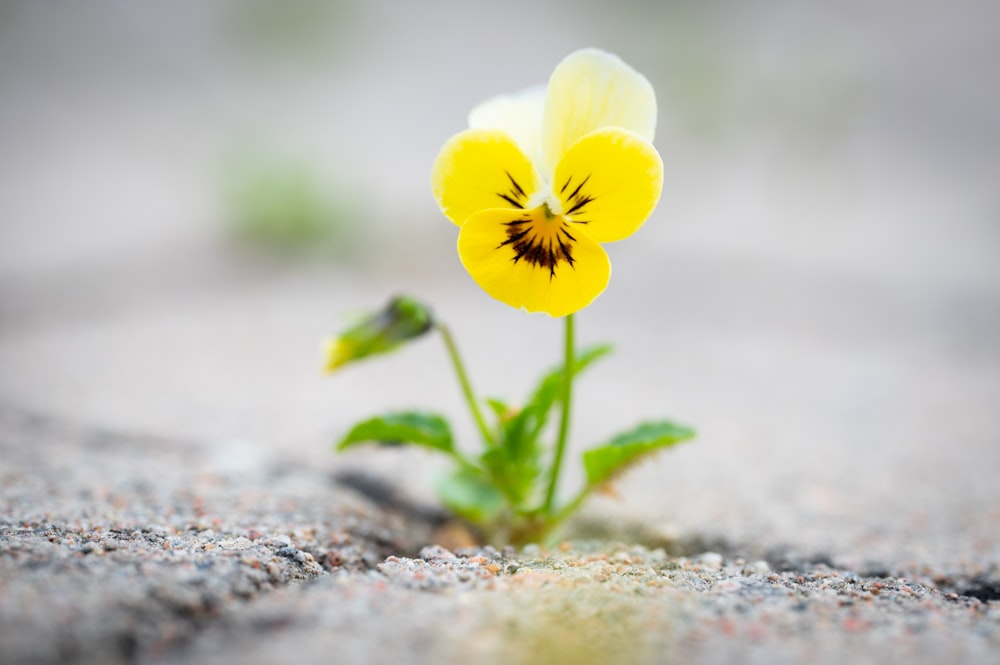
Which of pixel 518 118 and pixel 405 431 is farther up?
pixel 518 118

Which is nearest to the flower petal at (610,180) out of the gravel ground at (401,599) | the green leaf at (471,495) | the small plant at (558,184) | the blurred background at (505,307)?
the small plant at (558,184)

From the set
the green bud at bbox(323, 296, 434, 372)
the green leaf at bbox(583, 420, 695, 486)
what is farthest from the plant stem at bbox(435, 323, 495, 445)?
the green leaf at bbox(583, 420, 695, 486)

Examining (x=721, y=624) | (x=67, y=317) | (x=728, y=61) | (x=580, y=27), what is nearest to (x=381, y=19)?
(x=580, y=27)

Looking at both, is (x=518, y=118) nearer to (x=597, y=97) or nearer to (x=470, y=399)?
(x=597, y=97)

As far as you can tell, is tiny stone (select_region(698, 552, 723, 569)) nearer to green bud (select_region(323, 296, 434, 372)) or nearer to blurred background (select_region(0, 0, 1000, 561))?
blurred background (select_region(0, 0, 1000, 561))

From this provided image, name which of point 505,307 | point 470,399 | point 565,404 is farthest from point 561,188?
point 505,307

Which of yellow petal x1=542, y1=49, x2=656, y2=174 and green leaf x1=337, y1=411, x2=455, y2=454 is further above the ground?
yellow petal x1=542, y1=49, x2=656, y2=174
